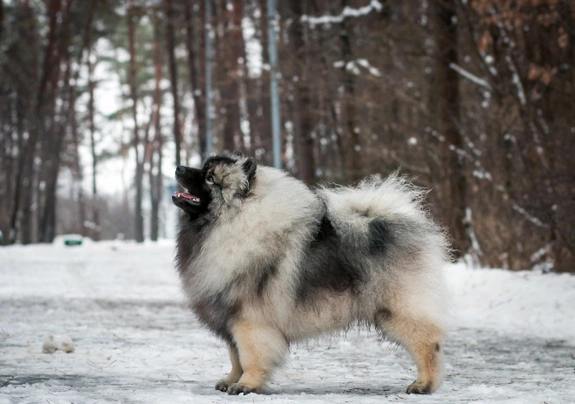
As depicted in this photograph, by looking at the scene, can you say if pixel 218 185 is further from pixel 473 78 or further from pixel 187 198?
pixel 473 78

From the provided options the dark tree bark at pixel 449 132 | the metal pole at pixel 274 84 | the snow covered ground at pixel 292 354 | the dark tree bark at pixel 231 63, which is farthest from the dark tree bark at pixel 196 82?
the snow covered ground at pixel 292 354

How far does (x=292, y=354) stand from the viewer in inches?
295

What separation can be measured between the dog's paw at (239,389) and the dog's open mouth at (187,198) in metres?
1.33

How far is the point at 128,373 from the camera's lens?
604 centimetres

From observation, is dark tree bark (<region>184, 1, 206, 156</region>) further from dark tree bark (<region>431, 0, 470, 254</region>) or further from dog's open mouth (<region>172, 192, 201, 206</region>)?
dog's open mouth (<region>172, 192, 201, 206</region>)

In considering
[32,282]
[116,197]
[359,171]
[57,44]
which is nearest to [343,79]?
[359,171]

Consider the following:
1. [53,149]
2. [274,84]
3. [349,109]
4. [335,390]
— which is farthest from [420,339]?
[53,149]

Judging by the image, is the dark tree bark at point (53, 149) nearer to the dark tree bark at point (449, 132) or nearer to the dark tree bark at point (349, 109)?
the dark tree bark at point (349, 109)

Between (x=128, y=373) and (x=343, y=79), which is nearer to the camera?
(x=128, y=373)

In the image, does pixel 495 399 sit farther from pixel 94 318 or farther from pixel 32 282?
pixel 32 282

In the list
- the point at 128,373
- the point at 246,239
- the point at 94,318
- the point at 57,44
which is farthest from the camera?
the point at 57,44

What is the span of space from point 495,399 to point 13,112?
140 ft

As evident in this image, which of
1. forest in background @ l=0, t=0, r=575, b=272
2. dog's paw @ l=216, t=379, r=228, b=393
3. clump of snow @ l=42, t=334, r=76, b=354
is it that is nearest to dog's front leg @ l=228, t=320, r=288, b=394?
dog's paw @ l=216, t=379, r=228, b=393

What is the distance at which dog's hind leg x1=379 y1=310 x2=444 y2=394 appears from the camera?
17.7 feet
